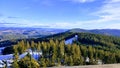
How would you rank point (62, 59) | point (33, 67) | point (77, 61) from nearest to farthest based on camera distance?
point (33, 67), point (77, 61), point (62, 59)

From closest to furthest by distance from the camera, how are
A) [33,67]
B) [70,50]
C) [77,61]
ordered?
[33,67]
[77,61]
[70,50]

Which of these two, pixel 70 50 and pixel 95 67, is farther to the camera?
pixel 70 50

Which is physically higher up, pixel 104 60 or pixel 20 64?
pixel 20 64

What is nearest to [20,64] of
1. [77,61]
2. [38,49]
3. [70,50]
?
[77,61]

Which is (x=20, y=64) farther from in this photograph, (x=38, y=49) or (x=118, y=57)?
(x=38, y=49)

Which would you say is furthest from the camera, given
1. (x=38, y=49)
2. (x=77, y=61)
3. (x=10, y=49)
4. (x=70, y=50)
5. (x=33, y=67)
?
(x=10, y=49)

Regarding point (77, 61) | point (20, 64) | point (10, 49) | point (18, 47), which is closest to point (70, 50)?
point (77, 61)

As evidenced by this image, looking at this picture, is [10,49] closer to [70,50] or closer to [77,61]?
[70,50]

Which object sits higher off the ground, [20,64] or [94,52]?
[20,64]

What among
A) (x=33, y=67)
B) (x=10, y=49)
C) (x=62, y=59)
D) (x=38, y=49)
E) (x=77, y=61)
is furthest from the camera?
(x=10, y=49)
